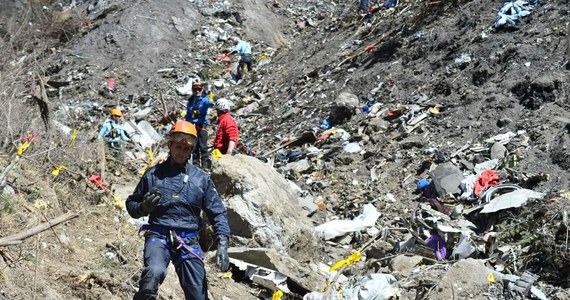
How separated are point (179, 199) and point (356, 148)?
6.23 meters

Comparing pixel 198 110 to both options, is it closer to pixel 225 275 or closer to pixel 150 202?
pixel 225 275

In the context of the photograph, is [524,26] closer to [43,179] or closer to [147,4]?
[43,179]

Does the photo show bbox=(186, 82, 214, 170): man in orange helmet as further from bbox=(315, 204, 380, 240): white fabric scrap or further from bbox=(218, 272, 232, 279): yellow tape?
bbox=(218, 272, 232, 279): yellow tape

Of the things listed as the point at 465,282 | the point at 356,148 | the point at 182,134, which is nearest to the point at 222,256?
the point at 182,134

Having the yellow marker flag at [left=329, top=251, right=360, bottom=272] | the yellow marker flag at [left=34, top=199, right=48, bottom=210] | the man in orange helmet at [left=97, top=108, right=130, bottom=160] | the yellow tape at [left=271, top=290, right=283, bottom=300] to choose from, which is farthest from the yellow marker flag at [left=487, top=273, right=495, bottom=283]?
the man in orange helmet at [left=97, top=108, right=130, bottom=160]

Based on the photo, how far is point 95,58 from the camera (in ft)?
58.5

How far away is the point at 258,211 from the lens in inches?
262

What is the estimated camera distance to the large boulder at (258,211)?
6570 millimetres

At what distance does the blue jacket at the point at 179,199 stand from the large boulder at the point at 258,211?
7.70ft

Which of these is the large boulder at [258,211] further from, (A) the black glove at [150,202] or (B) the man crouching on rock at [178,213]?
(A) the black glove at [150,202]

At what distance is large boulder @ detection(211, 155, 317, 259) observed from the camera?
6570mm

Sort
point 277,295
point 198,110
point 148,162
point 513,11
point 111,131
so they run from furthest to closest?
point 513,11 < point 111,131 < point 148,162 < point 198,110 < point 277,295

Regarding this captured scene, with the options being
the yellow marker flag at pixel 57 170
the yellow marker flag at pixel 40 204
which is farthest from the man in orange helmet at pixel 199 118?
the yellow marker flag at pixel 40 204

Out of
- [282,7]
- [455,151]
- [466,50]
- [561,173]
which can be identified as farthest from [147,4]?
[561,173]
